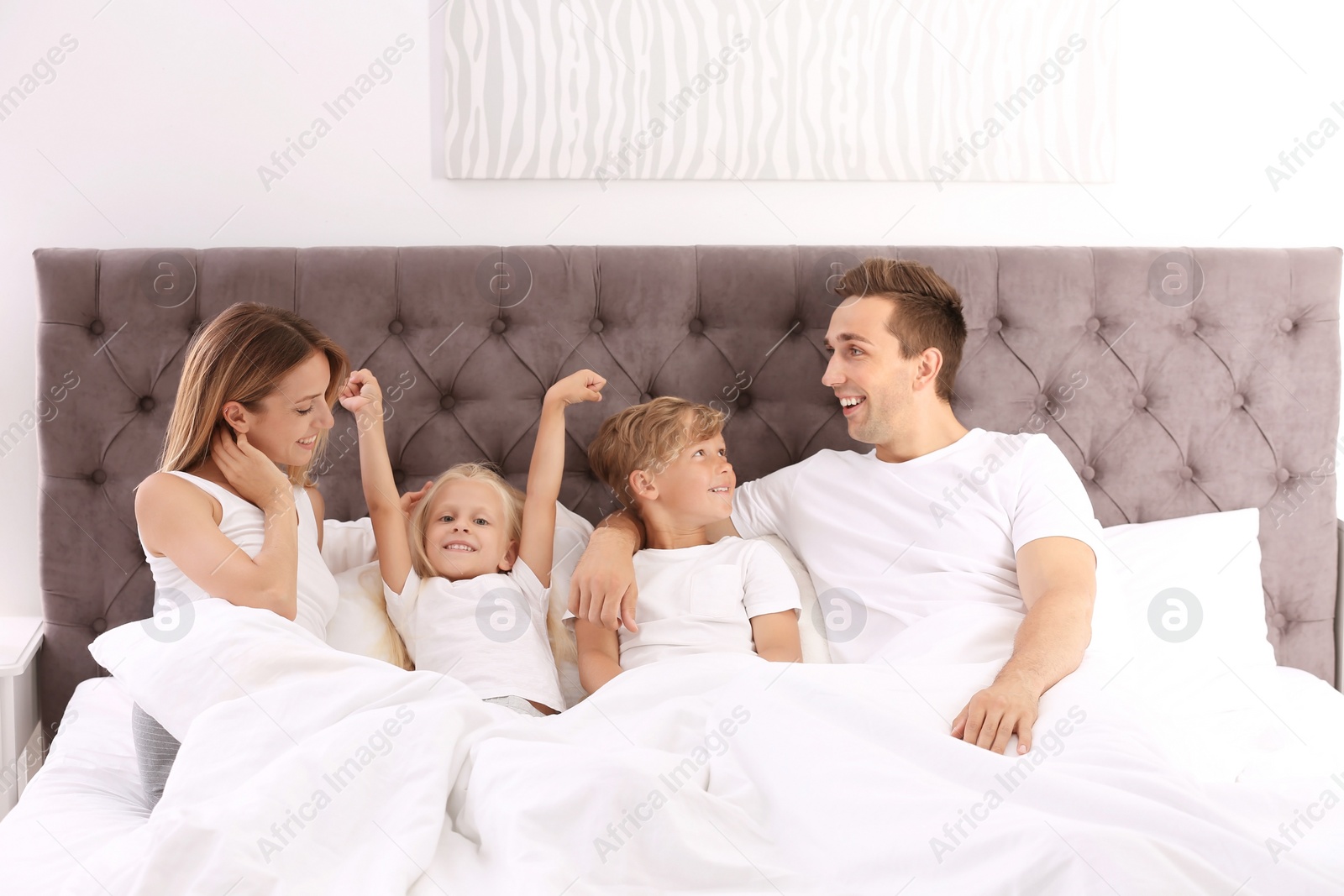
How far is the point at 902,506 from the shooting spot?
1707mm

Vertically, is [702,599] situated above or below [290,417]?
below

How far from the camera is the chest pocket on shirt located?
1.60 meters

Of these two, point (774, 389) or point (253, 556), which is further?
point (774, 389)

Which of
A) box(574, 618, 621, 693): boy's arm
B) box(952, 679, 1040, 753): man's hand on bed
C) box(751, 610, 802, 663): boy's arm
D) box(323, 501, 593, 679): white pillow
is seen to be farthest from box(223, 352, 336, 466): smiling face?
box(952, 679, 1040, 753): man's hand on bed

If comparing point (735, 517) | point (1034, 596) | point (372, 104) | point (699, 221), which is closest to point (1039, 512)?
point (1034, 596)

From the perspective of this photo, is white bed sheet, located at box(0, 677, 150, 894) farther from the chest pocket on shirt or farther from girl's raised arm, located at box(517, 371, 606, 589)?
the chest pocket on shirt

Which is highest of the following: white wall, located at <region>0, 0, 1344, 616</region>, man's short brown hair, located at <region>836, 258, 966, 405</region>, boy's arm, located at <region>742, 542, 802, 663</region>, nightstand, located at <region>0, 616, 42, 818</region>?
white wall, located at <region>0, 0, 1344, 616</region>

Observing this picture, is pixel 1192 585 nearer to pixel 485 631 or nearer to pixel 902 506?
pixel 902 506

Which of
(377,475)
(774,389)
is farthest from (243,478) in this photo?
(774,389)

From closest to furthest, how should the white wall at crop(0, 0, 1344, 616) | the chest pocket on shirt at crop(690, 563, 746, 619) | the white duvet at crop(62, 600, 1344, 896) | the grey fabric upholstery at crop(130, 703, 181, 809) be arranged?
the white duvet at crop(62, 600, 1344, 896)
the grey fabric upholstery at crop(130, 703, 181, 809)
the chest pocket on shirt at crop(690, 563, 746, 619)
the white wall at crop(0, 0, 1344, 616)

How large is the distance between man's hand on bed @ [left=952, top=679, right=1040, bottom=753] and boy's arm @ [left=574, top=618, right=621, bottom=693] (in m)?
0.56

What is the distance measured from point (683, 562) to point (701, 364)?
1.40 ft

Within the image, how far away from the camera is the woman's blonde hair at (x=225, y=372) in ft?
4.99

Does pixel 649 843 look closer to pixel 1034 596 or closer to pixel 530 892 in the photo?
pixel 530 892
